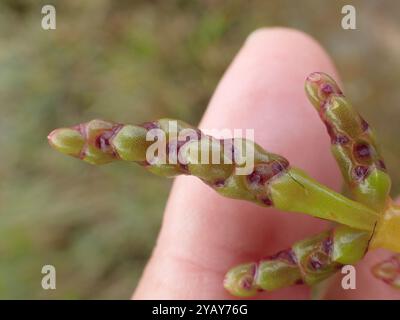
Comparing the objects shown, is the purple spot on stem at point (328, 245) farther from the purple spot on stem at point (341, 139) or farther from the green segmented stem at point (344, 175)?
the purple spot on stem at point (341, 139)

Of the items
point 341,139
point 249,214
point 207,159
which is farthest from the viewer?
point 249,214

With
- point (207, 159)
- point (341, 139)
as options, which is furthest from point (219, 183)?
point (341, 139)

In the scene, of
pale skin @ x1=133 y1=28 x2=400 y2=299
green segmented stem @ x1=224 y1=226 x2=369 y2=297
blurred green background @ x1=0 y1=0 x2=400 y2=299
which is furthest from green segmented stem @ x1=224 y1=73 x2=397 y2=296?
blurred green background @ x1=0 y1=0 x2=400 y2=299

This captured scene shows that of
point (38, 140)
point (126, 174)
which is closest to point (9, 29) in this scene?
point (38, 140)

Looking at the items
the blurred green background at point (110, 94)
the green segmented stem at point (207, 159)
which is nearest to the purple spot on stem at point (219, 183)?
the green segmented stem at point (207, 159)

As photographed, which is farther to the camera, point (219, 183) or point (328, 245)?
point (328, 245)

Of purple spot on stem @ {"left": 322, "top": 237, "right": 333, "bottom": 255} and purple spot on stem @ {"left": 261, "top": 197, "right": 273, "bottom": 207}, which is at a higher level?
purple spot on stem @ {"left": 261, "top": 197, "right": 273, "bottom": 207}

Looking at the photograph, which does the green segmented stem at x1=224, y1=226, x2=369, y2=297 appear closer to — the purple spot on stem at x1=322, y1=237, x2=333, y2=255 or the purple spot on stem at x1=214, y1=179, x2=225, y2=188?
the purple spot on stem at x1=322, y1=237, x2=333, y2=255

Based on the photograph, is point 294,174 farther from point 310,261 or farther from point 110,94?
point 110,94
